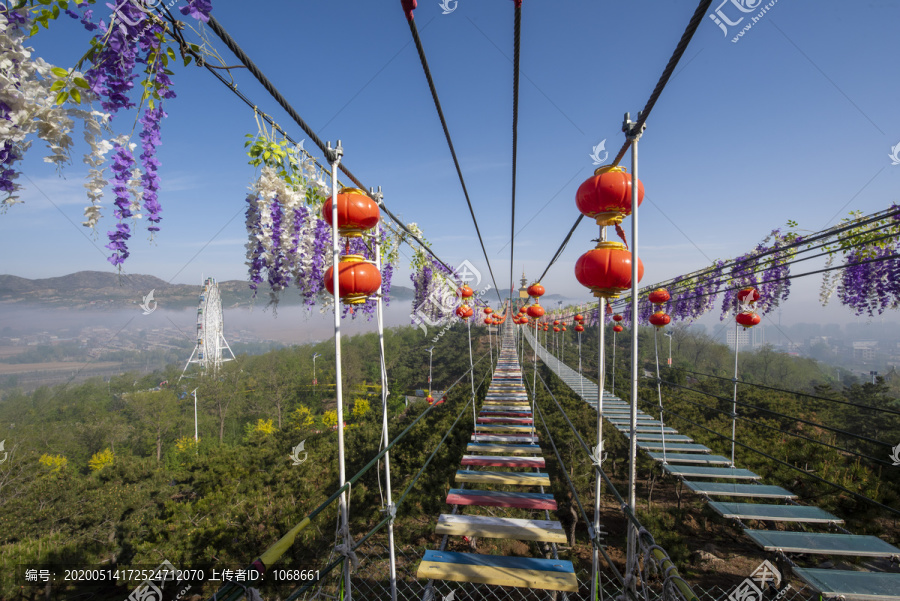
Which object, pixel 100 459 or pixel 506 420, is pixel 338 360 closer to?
pixel 506 420

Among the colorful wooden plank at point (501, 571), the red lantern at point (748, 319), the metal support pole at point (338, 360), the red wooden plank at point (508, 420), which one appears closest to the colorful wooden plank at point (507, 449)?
the red wooden plank at point (508, 420)

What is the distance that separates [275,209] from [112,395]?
4418 centimetres

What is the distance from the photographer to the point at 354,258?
1960 millimetres

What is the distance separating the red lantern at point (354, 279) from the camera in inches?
74.9

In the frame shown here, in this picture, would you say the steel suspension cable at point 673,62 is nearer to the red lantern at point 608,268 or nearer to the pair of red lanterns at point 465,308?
the red lantern at point 608,268

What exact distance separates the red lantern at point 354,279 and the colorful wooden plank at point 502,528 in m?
1.94

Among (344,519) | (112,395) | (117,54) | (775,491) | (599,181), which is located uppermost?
(117,54)

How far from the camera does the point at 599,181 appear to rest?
6.00 ft

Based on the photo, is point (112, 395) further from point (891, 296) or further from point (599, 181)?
point (891, 296)

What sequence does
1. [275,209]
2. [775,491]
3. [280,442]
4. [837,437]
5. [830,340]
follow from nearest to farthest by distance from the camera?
[275,209] → [775,491] → [837,437] → [280,442] → [830,340]

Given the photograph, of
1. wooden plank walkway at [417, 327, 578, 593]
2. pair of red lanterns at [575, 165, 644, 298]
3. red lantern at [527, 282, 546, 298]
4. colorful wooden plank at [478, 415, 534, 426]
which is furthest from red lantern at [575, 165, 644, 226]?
red lantern at [527, 282, 546, 298]

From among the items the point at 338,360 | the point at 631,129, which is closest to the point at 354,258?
the point at 338,360

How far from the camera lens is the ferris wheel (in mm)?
24688

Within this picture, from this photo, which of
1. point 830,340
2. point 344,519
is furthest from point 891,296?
point 830,340
